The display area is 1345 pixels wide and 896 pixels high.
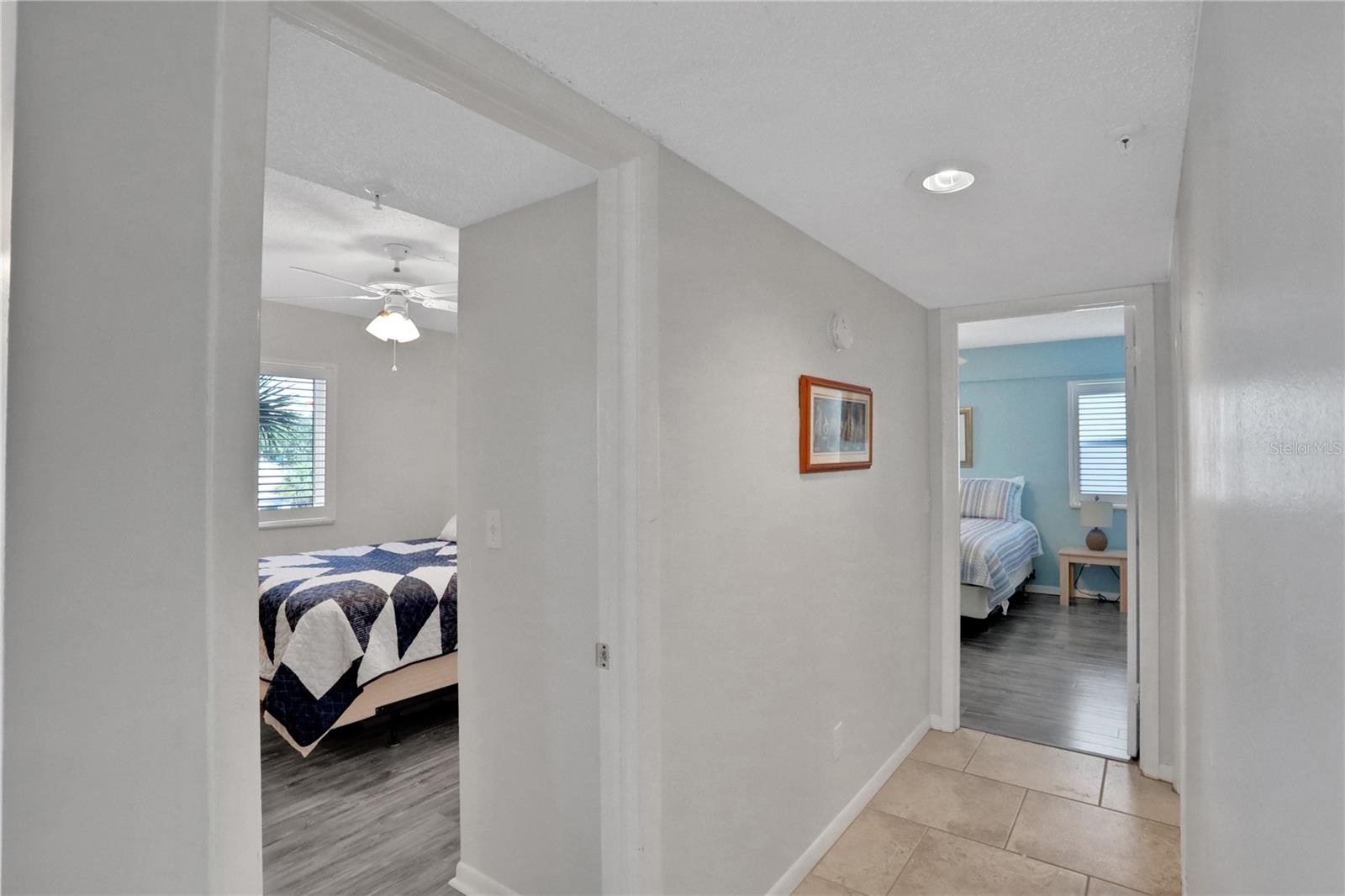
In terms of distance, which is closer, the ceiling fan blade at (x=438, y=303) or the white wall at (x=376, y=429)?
the ceiling fan blade at (x=438, y=303)

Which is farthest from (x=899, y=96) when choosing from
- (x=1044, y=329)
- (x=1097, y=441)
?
(x=1097, y=441)

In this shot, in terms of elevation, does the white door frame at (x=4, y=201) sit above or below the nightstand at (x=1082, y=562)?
above

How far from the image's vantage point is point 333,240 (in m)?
3.34

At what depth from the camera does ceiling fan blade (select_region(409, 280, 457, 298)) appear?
4.01 metres

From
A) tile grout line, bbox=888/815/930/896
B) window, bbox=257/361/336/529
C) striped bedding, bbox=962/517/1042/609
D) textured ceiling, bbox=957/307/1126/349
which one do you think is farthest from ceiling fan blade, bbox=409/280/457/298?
striped bedding, bbox=962/517/1042/609

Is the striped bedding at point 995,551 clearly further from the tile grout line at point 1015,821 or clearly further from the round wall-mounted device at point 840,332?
the round wall-mounted device at point 840,332

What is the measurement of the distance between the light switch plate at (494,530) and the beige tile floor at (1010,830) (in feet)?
5.12

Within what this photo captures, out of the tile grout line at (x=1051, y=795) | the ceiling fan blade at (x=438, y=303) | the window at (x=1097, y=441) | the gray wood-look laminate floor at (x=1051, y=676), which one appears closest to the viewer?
the tile grout line at (x=1051, y=795)

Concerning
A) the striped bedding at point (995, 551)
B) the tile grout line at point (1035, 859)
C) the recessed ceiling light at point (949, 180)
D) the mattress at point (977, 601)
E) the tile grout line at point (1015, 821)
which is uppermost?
the recessed ceiling light at point (949, 180)

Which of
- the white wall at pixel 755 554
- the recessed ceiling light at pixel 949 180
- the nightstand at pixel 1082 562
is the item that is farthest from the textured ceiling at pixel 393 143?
the nightstand at pixel 1082 562

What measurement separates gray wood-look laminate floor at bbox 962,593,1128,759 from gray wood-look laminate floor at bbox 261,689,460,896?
108 inches

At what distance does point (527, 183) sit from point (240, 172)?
113cm

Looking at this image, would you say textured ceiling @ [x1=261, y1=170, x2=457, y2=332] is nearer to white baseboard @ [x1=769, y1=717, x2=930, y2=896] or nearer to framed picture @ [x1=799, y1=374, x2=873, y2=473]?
framed picture @ [x1=799, y1=374, x2=873, y2=473]

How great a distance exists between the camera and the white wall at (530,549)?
6.57ft
